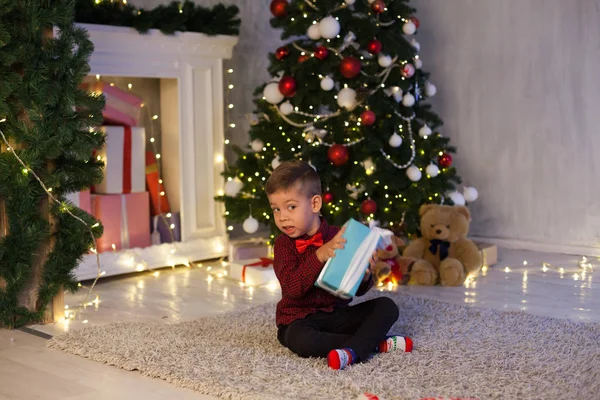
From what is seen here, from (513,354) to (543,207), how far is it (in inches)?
96.3

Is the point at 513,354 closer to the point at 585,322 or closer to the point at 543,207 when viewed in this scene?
the point at 585,322

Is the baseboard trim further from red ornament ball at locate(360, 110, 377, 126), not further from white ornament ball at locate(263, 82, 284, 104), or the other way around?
white ornament ball at locate(263, 82, 284, 104)

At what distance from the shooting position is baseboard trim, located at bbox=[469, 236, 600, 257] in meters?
4.84

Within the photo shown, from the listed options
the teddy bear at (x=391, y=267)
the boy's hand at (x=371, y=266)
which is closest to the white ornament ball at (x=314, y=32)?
the teddy bear at (x=391, y=267)

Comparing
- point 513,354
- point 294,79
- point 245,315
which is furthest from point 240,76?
point 513,354

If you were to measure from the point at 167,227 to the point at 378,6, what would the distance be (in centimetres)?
166

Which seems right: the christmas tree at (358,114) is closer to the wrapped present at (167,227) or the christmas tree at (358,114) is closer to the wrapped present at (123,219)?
the wrapped present at (167,227)

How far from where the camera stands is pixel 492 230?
5.26 meters

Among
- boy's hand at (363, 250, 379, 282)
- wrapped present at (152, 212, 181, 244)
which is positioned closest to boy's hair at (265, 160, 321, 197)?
boy's hand at (363, 250, 379, 282)

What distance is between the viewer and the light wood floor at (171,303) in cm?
257

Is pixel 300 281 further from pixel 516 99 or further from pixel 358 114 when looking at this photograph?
pixel 516 99

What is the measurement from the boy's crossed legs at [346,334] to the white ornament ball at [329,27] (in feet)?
5.79

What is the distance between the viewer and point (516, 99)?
509cm

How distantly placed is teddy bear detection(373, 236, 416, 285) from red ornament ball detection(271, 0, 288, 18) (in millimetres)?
1365
